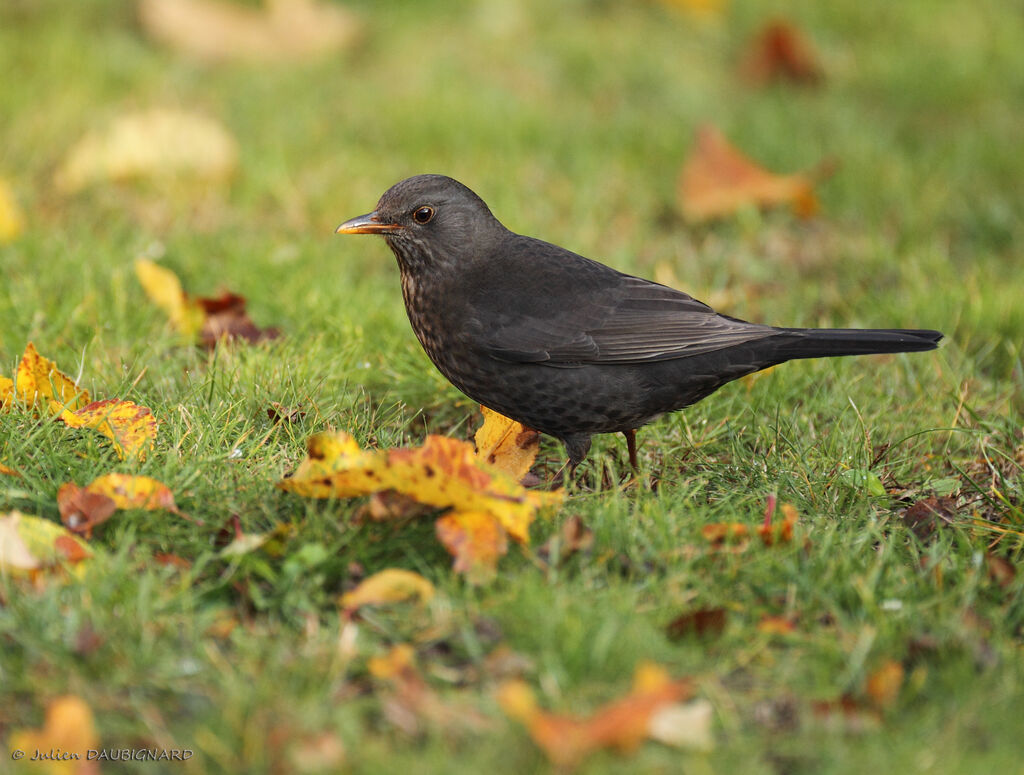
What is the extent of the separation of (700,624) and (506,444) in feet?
4.28

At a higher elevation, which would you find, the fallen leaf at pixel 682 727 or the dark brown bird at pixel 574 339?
the dark brown bird at pixel 574 339

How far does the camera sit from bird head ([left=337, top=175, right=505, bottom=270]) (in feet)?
13.5

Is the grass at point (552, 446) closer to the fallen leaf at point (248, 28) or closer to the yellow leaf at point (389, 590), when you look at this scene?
the yellow leaf at point (389, 590)

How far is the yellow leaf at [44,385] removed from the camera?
11.8 ft

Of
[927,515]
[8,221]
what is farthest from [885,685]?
[8,221]

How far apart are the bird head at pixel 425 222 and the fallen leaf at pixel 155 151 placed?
2.33 meters

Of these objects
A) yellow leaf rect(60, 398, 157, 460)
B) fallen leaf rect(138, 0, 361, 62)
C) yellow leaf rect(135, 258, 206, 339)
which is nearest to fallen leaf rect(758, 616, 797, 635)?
yellow leaf rect(60, 398, 157, 460)

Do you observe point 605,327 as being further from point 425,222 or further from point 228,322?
point 228,322

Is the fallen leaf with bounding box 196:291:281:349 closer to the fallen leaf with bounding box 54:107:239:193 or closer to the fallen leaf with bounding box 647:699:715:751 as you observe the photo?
the fallen leaf with bounding box 54:107:239:193

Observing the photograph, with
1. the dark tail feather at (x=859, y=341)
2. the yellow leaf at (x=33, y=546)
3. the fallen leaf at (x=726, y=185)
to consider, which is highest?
the fallen leaf at (x=726, y=185)

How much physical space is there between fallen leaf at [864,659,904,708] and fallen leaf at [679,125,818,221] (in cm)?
385

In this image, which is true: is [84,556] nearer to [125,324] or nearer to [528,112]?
[125,324]

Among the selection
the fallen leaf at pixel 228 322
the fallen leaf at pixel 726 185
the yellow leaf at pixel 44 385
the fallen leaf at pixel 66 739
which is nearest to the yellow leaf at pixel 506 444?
the fallen leaf at pixel 228 322

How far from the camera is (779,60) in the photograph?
7.81 m
